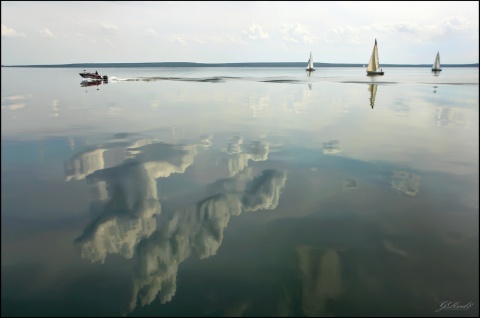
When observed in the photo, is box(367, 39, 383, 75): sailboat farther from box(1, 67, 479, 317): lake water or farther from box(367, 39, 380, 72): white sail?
box(1, 67, 479, 317): lake water

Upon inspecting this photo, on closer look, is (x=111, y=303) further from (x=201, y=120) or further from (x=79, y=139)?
(x=201, y=120)

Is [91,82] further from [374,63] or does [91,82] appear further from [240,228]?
[240,228]

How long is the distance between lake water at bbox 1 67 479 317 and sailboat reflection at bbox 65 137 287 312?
0.24 ft

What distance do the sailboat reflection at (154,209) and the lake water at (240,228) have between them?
0.07m

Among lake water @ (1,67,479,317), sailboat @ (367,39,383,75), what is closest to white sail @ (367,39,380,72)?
sailboat @ (367,39,383,75)

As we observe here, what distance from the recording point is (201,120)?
4038cm

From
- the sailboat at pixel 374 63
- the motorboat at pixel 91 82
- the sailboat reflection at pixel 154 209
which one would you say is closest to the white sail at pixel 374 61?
the sailboat at pixel 374 63

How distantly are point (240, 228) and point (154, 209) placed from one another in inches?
176

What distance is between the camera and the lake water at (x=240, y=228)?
371 inches

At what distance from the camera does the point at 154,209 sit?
49.1ft

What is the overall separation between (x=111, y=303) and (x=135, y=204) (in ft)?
22.4

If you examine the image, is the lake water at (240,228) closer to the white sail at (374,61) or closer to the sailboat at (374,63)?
the white sail at (374,61)

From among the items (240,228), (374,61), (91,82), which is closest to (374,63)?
(374,61)

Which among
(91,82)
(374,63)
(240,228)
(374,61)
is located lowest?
(240,228)
